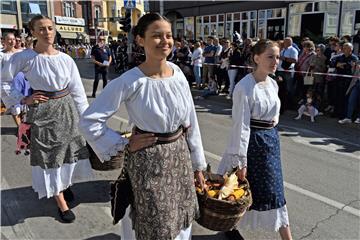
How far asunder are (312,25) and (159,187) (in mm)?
20554

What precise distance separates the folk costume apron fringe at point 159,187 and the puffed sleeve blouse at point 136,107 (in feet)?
0.45

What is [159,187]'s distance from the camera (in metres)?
2.31

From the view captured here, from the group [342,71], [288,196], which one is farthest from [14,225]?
[342,71]

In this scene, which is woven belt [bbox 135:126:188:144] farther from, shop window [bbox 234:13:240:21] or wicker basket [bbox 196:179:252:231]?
shop window [bbox 234:13:240:21]

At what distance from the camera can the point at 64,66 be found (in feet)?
12.6

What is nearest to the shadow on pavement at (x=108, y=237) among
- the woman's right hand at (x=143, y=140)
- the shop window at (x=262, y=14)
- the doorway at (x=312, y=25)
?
the woman's right hand at (x=143, y=140)

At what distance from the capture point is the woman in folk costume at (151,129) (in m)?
2.25

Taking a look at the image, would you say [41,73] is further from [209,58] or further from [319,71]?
[209,58]

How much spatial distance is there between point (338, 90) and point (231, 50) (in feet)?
14.0

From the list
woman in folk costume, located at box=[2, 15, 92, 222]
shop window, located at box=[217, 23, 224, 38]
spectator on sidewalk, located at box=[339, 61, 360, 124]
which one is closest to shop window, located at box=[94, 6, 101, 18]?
shop window, located at box=[217, 23, 224, 38]

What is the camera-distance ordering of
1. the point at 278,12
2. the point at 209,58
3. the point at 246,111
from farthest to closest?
the point at 278,12 → the point at 209,58 → the point at 246,111

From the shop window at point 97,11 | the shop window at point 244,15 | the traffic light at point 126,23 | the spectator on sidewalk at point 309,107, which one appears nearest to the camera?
the spectator on sidewalk at point 309,107

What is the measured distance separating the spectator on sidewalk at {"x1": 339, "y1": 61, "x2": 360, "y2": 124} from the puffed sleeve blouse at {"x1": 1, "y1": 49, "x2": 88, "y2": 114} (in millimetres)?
6720

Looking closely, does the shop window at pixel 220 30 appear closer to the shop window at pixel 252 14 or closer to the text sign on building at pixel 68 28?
the shop window at pixel 252 14
